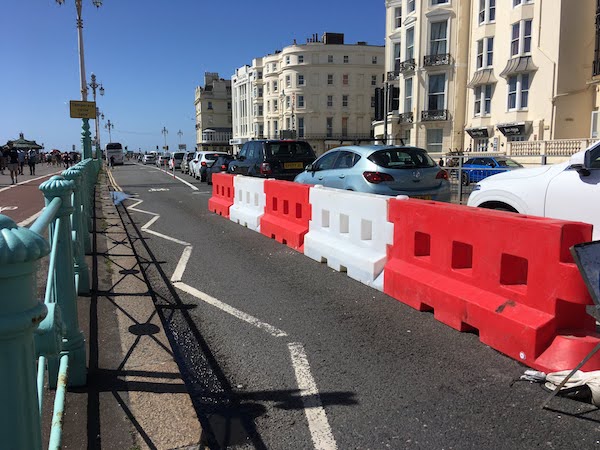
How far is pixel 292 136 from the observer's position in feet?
258

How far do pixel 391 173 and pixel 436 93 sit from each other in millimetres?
32572

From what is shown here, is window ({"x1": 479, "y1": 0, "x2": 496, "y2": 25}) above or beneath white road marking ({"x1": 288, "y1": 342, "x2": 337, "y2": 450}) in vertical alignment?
above

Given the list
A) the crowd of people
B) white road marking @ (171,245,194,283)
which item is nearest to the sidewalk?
white road marking @ (171,245,194,283)

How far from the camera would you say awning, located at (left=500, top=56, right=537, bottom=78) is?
3038 centimetres

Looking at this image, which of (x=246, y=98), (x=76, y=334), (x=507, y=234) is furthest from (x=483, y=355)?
(x=246, y=98)

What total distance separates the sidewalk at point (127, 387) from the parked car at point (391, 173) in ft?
16.4

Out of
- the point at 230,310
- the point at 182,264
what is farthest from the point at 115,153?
the point at 230,310

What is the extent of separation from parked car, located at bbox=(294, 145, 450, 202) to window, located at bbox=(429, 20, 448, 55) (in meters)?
32.0

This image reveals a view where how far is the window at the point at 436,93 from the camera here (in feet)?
128

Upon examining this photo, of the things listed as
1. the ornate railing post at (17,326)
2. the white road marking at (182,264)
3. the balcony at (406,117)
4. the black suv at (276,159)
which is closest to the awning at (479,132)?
the balcony at (406,117)

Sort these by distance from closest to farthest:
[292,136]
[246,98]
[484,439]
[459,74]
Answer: [484,439] → [459,74] → [292,136] → [246,98]

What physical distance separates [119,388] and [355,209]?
13.5 ft

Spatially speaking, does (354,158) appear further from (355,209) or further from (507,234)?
(507,234)

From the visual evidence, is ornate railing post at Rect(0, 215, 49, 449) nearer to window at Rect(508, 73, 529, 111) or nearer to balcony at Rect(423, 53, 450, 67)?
window at Rect(508, 73, 529, 111)
